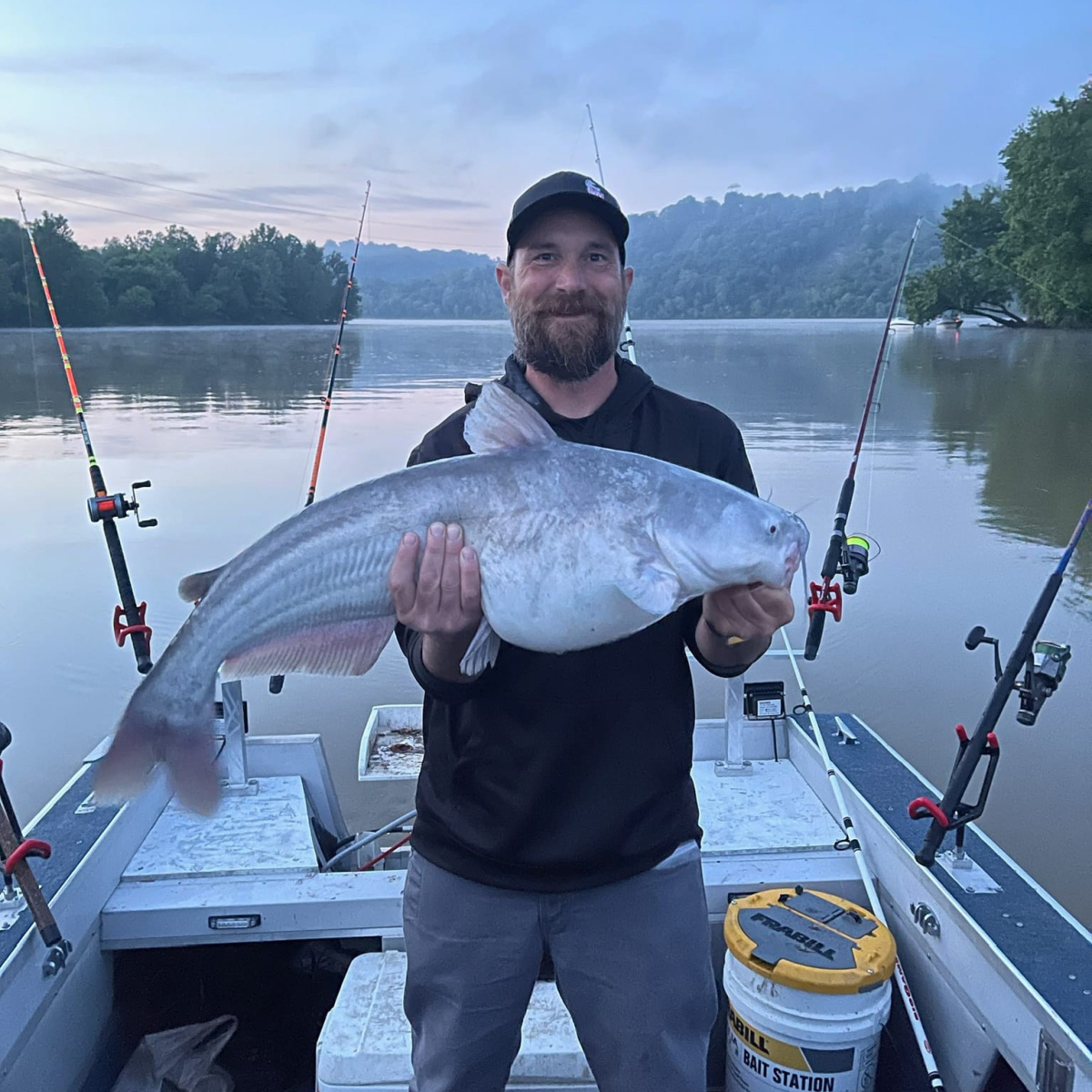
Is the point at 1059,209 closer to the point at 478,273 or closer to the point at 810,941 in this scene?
the point at 810,941

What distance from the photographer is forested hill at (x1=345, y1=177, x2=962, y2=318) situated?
80.6 m

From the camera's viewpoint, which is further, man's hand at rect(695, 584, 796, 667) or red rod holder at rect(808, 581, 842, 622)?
red rod holder at rect(808, 581, 842, 622)

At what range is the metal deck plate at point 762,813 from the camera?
11.5 ft

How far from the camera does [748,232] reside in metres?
100

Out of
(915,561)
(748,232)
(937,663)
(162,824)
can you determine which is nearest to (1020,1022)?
(162,824)

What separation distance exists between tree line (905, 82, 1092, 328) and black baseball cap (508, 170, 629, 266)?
1388 inches

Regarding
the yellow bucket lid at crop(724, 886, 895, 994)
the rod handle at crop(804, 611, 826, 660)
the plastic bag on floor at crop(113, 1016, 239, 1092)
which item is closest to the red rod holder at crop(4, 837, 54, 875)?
the plastic bag on floor at crop(113, 1016, 239, 1092)

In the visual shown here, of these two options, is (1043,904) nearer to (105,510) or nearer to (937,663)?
(105,510)

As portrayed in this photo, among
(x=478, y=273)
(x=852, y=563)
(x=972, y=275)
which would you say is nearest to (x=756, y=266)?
(x=478, y=273)

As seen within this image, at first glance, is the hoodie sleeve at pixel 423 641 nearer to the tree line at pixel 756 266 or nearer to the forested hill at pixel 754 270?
the tree line at pixel 756 266

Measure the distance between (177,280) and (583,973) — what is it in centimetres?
6357

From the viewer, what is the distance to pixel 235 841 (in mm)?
3529

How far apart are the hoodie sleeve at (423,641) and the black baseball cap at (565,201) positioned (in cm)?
52

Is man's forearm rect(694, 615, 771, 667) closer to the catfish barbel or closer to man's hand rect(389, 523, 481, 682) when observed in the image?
the catfish barbel
